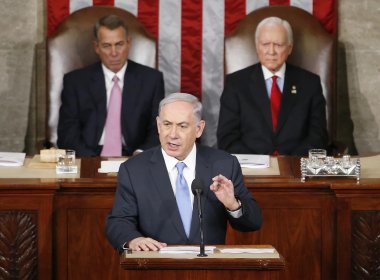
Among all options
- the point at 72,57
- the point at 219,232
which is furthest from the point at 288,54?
Answer: the point at 219,232

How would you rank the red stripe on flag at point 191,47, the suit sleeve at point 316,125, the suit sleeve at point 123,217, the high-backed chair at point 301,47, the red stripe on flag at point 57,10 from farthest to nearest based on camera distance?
the red stripe on flag at point 191,47, the red stripe on flag at point 57,10, the high-backed chair at point 301,47, the suit sleeve at point 316,125, the suit sleeve at point 123,217

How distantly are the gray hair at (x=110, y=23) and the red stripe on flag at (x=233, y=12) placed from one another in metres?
0.84

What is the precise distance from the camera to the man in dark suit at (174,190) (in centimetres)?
439

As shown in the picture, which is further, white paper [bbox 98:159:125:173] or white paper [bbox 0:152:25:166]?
white paper [bbox 0:152:25:166]

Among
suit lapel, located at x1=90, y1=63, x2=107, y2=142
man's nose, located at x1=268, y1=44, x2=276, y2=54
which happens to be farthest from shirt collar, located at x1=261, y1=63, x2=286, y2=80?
suit lapel, located at x1=90, y1=63, x2=107, y2=142

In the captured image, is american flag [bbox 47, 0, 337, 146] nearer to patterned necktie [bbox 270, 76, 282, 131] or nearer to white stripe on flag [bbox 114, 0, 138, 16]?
white stripe on flag [bbox 114, 0, 138, 16]

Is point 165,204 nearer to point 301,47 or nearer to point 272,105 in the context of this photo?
point 272,105

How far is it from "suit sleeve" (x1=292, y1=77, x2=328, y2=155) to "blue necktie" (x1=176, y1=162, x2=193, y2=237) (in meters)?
2.35

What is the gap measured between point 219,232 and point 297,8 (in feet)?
10.1

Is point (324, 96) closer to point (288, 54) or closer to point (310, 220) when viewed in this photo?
point (288, 54)

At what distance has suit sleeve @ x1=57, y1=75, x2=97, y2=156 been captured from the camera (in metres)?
6.82

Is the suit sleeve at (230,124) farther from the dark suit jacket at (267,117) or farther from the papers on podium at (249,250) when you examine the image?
the papers on podium at (249,250)

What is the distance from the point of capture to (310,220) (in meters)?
5.30

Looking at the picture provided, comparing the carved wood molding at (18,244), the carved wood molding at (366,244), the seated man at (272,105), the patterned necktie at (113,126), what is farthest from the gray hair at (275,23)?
the carved wood molding at (18,244)
